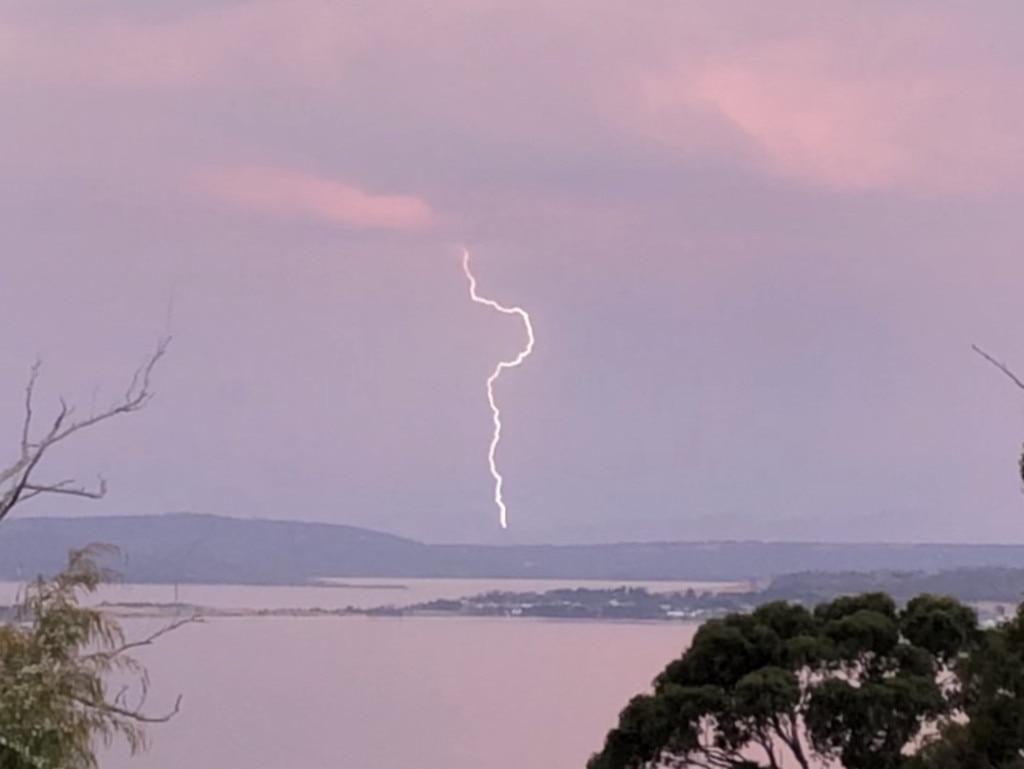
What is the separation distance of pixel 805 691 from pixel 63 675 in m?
13.0

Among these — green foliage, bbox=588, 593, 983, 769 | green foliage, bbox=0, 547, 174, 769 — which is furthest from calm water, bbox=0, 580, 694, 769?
green foliage, bbox=588, 593, 983, 769

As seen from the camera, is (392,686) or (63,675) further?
(392,686)

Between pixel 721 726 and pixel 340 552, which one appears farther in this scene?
pixel 340 552

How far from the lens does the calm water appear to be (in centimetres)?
5994

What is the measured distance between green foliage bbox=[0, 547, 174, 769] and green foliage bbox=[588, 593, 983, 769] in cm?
1181

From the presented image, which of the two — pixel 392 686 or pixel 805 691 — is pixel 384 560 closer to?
pixel 392 686

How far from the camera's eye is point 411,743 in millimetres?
64000

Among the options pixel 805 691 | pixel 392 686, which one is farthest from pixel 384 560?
pixel 805 691

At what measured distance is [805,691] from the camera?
2094 cm

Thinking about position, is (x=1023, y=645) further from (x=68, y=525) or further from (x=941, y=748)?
(x=68, y=525)

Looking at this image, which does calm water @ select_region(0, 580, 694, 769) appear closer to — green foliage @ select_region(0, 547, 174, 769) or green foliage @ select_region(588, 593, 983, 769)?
green foliage @ select_region(0, 547, 174, 769)

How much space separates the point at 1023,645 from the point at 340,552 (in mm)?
113170

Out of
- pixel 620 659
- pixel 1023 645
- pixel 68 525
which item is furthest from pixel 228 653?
pixel 1023 645

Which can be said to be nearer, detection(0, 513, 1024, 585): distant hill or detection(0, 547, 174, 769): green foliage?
detection(0, 547, 174, 769): green foliage
